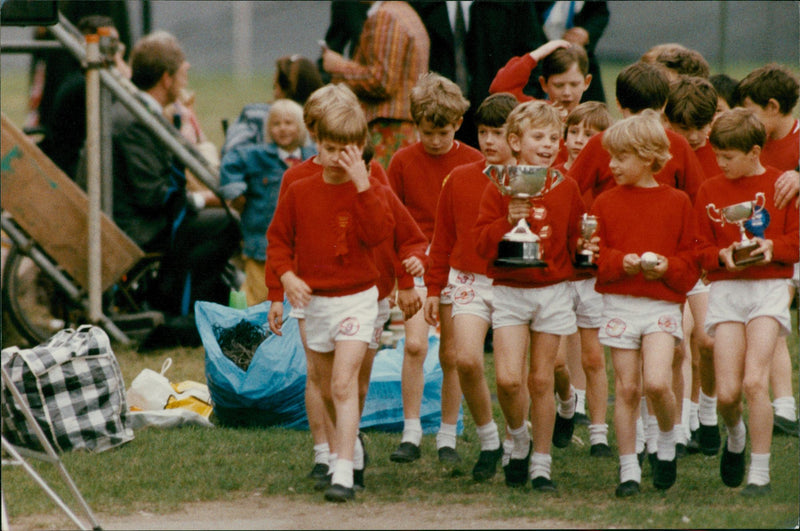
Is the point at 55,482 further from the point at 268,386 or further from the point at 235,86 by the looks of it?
the point at 235,86

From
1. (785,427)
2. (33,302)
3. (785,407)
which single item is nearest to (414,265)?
(785,407)

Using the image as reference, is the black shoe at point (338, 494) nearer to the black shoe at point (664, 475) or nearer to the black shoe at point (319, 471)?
the black shoe at point (319, 471)

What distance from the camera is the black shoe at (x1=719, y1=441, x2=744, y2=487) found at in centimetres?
599

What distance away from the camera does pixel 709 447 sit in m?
6.71

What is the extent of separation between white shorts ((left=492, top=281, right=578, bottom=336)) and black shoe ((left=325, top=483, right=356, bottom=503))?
3.26 ft

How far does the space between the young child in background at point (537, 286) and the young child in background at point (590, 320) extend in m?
0.25

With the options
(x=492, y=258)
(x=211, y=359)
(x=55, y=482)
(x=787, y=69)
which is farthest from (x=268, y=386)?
(x=787, y=69)

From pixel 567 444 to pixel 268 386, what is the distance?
1.64 meters

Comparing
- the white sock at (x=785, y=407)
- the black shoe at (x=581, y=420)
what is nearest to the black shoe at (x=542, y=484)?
the white sock at (x=785, y=407)

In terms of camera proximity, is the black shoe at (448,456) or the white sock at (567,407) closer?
the black shoe at (448,456)

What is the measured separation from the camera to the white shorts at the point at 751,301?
5.87 m

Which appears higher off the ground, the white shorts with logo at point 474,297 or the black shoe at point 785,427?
the white shorts with logo at point 474,297

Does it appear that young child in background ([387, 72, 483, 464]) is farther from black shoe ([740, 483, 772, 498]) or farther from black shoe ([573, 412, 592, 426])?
black shoe ([740, 483, 772, 498])

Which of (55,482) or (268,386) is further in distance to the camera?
(268,386)
